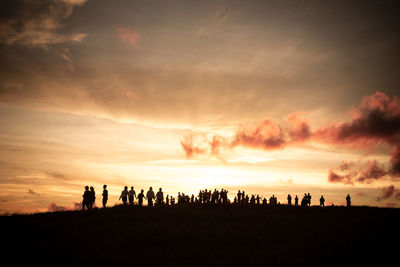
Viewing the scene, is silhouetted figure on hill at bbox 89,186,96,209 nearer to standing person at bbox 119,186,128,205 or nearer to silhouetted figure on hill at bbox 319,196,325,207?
standing person at bbox 119,186,128,205

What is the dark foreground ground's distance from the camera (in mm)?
15867

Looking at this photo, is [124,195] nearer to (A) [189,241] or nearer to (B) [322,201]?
(A) [189,241]

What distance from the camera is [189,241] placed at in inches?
810

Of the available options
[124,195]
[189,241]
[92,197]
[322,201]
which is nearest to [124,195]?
[124,195]

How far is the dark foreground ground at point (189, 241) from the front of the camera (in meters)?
15.9

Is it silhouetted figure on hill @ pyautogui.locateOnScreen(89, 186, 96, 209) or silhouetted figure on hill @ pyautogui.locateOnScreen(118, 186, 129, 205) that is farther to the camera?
silhouetted figure on hill @ pyautogui.locateOnScreen(118, 186, 129, 205)

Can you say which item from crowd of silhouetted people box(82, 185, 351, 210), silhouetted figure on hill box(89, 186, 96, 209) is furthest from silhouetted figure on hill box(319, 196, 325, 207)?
silhouetted figure on hill box(89, 186, 96, 209)

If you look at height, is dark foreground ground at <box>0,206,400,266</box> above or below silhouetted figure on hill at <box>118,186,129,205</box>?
below

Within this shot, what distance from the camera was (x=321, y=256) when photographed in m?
16.7

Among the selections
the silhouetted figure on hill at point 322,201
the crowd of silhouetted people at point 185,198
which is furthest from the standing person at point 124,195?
the silhouetted figure on hill at point 322,201

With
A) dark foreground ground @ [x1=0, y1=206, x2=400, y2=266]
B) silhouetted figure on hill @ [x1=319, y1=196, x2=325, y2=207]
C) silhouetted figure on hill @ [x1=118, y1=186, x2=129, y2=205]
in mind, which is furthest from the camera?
silhouetted figure on hill @ [x1=319, y1=196, x2=325, y2=207]

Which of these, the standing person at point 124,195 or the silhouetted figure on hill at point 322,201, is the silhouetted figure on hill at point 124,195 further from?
the silhouetted figure on hill at point 322,201

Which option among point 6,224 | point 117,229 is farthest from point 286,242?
point 6,224

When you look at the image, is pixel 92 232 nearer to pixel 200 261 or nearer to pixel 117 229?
pixel 117 229
